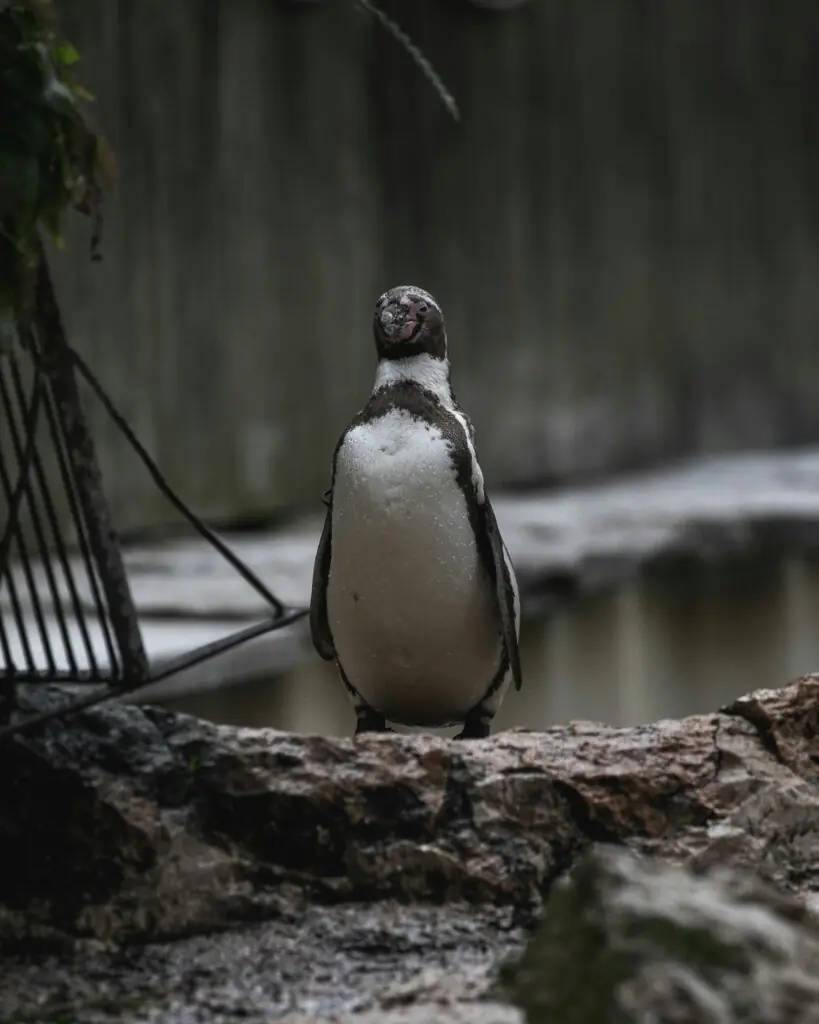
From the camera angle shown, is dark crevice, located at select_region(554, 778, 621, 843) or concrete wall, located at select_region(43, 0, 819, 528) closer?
dark crevice, located at select_region(554, 778, 621, 843)

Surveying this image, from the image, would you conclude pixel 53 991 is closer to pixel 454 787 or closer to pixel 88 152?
pixel 454 787

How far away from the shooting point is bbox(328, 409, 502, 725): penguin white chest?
1.03 meters

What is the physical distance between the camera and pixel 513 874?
893 mm

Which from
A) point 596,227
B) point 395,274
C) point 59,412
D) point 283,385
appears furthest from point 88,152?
point 596,227

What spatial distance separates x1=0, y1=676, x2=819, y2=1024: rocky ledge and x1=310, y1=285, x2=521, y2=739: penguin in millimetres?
107

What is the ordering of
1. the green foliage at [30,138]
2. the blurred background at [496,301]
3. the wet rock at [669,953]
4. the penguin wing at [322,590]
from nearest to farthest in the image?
the wet rock at [669,953], the green foliage at [30,138], the penguin wing at [322,590], the blurred background at [496,301]

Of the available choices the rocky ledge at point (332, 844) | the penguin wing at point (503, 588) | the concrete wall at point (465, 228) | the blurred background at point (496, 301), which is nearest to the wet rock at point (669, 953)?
the rocky ledge at point (332, 844)

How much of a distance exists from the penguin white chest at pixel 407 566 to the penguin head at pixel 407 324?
4 cm

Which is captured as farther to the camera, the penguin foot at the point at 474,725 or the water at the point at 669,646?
the water at the point at 669,646

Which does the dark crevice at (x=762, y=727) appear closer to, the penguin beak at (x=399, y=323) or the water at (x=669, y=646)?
the penguin beak at (x=399, y=323)

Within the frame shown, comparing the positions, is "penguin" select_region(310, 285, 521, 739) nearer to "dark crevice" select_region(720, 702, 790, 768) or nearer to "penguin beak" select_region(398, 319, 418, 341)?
"penguin beak" select_region(398, 319, 418, 341)

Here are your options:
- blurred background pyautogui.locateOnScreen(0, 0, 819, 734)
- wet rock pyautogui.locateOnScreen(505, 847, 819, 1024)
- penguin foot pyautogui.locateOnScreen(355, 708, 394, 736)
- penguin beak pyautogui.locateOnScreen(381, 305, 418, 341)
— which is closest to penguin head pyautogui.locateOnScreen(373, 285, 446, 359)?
penguin beak pyautogui.locateOnScreen(381, 305, 418, 341)

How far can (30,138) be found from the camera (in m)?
0.74

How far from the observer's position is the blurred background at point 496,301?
2256 millimetres
